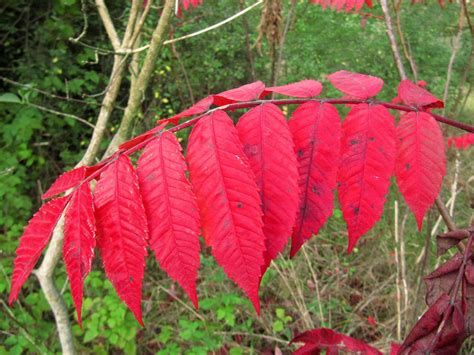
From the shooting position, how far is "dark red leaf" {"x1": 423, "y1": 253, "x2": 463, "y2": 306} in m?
0.58

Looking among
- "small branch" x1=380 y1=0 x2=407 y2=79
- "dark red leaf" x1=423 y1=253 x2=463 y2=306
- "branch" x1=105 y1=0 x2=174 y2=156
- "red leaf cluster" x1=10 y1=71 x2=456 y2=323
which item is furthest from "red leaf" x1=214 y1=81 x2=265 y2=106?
"branch" x1=105 y1=0 x2=174 y2=156

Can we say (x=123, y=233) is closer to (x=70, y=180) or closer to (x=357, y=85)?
(x=70, y=180)

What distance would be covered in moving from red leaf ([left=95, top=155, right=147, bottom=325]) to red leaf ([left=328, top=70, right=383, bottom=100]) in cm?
34

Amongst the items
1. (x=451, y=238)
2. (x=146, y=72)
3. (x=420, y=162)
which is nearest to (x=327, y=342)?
(x=451, y=238)

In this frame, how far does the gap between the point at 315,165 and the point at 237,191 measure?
121mm

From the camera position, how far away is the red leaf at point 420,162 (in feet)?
1.83

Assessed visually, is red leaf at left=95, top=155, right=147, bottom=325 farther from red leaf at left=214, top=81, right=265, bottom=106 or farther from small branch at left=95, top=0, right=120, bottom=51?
small branch at left=95, top=0, right=120, bottom=51

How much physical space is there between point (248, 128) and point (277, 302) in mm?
2464

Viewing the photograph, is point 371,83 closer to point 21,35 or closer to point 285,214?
point 285,214

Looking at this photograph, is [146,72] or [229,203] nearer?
[229,203]

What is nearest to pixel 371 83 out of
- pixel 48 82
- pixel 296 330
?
pixel 296 330

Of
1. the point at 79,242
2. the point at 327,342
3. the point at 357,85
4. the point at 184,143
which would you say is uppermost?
the point at 357,85

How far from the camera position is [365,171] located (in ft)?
1.83

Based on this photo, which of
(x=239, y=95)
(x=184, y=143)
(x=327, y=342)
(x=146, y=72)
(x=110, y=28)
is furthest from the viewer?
(x=184, y=143)
